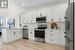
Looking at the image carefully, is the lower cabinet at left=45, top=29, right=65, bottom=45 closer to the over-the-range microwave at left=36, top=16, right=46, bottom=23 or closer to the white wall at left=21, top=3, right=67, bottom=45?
the white wall at left=21, top=3, right=67, bottom=45

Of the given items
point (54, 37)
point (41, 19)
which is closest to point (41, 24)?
point (41, 19)

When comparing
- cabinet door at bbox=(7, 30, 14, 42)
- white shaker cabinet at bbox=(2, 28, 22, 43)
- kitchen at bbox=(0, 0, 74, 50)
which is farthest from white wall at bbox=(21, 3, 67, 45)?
cabinet door at bbox=(7, 30, 14, 42)

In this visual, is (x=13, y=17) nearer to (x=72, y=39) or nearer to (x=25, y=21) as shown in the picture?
(x=25, y=21)

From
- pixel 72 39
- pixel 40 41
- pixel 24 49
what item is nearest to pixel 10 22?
pixel 40 41

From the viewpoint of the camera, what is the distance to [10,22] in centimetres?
1192

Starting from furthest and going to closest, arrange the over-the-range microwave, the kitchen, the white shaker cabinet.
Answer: the over-the-range microwave → the white shaker cabinet → the kitchen

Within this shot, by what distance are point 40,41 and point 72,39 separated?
5.75m

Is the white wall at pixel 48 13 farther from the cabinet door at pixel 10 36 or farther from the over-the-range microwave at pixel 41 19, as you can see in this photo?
the cabinet door at pixel 10 36

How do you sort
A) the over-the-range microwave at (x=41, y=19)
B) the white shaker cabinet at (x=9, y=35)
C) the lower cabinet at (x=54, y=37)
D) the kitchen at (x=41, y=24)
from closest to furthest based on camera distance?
the lower cabinet at (x=54, y=37) < the kitchen at (x=41, y=24) < the white shaker cabinet at (x=9, y=35) < the over-the-range microwave at (x=41, y=19)

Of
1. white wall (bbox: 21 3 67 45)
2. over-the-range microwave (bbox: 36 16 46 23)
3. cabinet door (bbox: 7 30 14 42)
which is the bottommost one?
cabinet door (bbox: 7 30 14 42)

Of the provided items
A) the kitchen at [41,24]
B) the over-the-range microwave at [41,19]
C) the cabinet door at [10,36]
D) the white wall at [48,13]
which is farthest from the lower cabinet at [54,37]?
the cabinet door at [10,36]

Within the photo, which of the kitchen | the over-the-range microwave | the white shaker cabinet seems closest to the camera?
the kitchen

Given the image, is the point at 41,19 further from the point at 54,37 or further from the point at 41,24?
the point at 54,37

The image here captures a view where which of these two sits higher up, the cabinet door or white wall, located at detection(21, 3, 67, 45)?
white wall, located at detection(21, 3, 67, 45)
